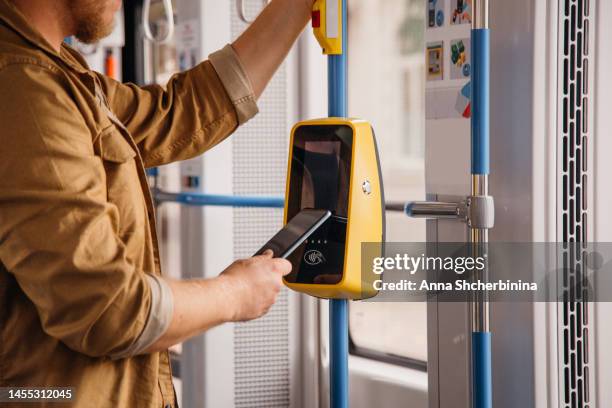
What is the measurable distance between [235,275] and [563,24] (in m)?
1.16

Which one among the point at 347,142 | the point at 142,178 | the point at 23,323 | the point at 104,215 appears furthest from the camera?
the point at 347,142

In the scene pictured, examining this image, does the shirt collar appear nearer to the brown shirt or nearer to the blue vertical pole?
the brown shirt

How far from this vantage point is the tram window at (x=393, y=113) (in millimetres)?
3781

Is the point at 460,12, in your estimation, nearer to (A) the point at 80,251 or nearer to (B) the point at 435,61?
(B) the point at 435,61

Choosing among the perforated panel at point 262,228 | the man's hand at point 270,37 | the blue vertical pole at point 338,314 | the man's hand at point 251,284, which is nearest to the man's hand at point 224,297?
the man's hand at point 251,284

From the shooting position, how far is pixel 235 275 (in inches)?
59.7

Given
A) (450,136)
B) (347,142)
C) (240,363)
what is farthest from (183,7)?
(347,142)

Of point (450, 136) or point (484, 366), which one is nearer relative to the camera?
point (484, 366)

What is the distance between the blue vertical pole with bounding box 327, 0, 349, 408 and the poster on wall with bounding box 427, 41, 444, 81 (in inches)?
16.7

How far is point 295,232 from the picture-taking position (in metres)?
1.70

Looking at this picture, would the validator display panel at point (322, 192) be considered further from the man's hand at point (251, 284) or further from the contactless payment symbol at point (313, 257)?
the man's hand at point (251, 284)

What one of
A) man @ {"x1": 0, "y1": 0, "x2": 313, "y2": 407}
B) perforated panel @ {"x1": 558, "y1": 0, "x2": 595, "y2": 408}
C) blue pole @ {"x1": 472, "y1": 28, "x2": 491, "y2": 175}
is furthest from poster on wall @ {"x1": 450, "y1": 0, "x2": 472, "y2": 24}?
man @ {"x1": 0, "y1": 0, "x2": 313, "y2": 407}

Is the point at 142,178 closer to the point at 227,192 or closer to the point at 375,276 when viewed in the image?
the point at 375,276

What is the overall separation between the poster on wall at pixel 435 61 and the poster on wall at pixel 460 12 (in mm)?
84
